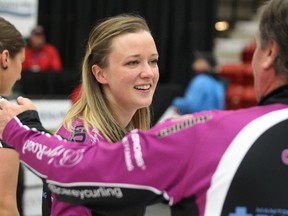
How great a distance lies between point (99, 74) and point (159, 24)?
973 centimetres

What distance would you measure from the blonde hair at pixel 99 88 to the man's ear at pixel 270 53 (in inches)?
32.4

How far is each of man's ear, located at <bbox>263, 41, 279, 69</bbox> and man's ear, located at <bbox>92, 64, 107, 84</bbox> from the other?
95 cm

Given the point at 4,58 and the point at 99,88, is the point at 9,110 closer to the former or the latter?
the point at 99,88

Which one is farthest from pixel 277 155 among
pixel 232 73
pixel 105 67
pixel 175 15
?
pixel 232 73

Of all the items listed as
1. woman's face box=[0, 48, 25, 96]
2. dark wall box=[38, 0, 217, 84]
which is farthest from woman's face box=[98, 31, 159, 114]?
dark wall box=[38, 0, 217, 84]

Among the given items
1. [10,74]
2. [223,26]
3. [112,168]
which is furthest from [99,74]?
[223,26]

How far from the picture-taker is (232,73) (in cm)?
1295

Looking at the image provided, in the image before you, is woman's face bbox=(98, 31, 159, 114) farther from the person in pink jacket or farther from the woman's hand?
the person in pink jacket

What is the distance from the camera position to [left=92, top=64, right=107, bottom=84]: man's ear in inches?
93.4

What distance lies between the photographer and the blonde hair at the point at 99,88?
224 cm

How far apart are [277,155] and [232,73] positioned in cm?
1160

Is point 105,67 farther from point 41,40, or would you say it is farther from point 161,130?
point 41,40

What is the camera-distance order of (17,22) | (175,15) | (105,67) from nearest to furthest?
1. (105,67)
2. (17,22)
3. (175,15)

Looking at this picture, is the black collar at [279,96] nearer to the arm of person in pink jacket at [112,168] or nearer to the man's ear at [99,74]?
the arm of person in pink jacket at [112,168]
